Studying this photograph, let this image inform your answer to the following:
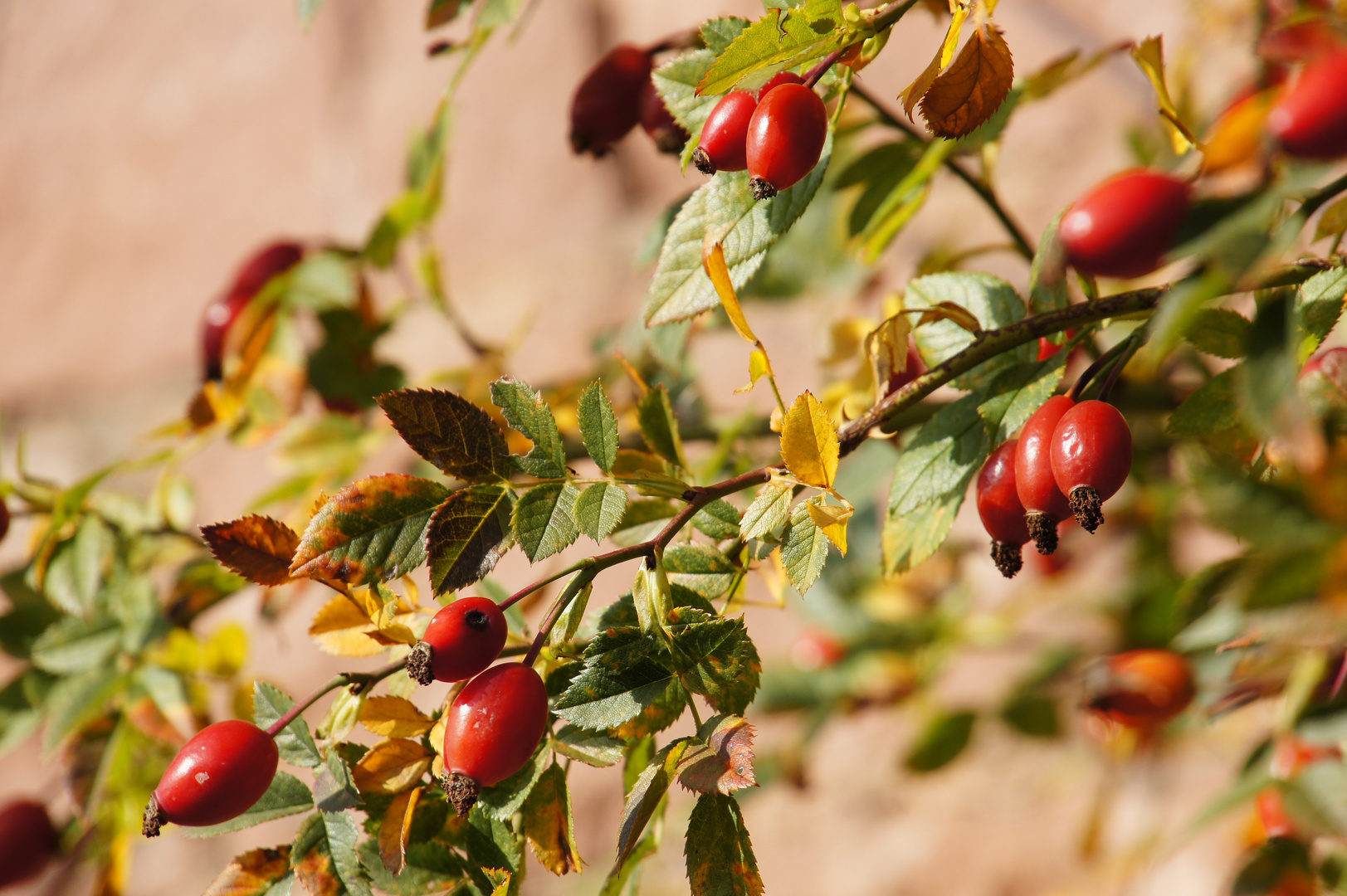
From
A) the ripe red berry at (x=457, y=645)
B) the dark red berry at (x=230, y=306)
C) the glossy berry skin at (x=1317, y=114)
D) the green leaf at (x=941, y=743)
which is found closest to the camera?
the glossy berry skin at (x=1317, y=114)

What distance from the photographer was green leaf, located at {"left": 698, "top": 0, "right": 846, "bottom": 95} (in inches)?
16.3

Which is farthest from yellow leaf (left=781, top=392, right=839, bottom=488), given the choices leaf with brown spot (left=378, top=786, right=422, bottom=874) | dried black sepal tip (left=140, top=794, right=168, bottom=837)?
dried black sepal tip (left=140, top=794, right=168, bottom=837)

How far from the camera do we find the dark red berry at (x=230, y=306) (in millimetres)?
920

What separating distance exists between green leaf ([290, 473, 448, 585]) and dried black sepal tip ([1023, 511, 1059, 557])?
26cm

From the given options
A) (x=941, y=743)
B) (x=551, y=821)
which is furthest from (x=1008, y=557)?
(x=941, y=743)

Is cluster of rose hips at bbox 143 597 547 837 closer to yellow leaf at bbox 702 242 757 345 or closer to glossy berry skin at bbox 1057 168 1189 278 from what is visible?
yellow leaf at bbox 702 242 757 345

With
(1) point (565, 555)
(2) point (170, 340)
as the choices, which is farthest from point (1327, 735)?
(2) point (170, 340)

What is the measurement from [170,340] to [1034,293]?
135cm

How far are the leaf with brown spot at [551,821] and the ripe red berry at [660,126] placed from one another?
15.6 inches

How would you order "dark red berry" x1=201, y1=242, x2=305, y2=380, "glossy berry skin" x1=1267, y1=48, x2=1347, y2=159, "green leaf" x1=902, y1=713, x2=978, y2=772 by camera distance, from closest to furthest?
"glossy berry skin" x1=1267, y1=48, x2=1347, y2=159, "dark red berry" x1=201, y1=242, x2=305, y2=380, "green leaf" x1=902, y1=713, x2=978, y2=772

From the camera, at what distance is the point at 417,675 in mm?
387

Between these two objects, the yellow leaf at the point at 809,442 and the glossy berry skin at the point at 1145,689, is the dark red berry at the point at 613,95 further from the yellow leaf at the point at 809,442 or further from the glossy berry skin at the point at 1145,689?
the glossy berry skin at the point at 1145,689

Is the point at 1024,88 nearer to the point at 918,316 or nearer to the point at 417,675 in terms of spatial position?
the point at 918,316

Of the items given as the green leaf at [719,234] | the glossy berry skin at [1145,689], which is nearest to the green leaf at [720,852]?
the green leaf at [719,234]
